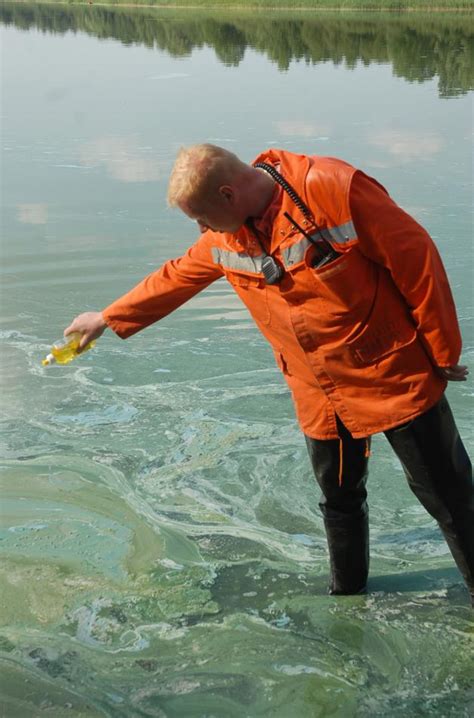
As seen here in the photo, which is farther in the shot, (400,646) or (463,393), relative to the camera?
(463,393)

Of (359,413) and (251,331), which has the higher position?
(359,413)

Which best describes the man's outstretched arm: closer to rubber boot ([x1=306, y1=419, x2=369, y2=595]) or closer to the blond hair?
the blond hair

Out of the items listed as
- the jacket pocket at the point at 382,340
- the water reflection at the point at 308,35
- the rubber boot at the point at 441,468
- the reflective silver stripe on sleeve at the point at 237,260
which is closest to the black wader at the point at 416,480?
the rubber boot at the point at 441,468

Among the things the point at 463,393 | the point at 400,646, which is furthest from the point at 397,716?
the point at 463,393

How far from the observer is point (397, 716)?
2750mm

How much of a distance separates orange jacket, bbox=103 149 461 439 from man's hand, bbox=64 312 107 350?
48 cm

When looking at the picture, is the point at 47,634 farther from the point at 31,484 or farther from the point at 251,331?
the point at 251,331

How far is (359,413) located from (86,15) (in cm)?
3042

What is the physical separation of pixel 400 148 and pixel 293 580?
7.60 metres

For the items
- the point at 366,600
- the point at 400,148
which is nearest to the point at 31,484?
the point at 366,600

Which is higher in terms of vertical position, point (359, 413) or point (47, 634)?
point (359, 413)

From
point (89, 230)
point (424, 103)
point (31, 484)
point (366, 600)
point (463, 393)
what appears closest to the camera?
point (366, 600)

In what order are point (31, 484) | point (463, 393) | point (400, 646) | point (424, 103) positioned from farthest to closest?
1. point (424, 103)
2. point (463, 393)
3. point (31, 484)
4. point (400, 646)

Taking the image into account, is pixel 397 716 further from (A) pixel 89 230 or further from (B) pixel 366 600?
(A) pixel 89 230
